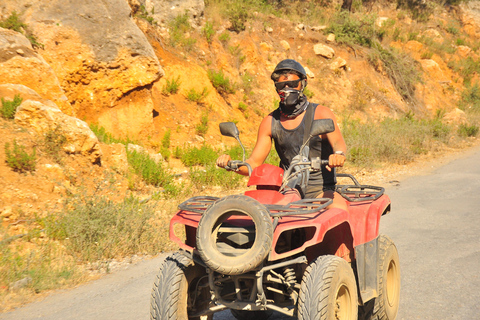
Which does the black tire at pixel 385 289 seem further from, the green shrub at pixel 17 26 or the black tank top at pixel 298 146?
the green shrub at pixel 17 26

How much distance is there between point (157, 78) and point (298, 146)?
942 cm

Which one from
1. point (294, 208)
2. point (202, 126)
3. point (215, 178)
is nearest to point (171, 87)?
point (202, 126)

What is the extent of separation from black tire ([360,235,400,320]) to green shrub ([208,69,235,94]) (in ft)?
40.4

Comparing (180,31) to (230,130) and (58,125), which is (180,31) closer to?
(58,125)

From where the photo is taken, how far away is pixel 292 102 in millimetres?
4074

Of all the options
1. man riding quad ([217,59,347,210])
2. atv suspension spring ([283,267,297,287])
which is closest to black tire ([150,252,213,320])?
atv suspension spring ([283,267,297,287])

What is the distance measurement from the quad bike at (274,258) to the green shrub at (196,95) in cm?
1113

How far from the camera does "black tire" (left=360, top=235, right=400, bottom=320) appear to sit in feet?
12.7

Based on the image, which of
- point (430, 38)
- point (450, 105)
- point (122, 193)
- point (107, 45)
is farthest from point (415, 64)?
point (122, 193)

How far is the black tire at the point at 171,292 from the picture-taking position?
3141 millimetres

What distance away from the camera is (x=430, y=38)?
29.5 m

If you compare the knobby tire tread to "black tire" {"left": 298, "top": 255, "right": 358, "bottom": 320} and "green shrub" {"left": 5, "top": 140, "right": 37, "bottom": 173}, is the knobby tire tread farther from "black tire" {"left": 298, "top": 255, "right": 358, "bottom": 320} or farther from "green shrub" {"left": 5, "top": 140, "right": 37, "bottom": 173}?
"green shrub" {"left": 5, "top": 140, "right": 37, "bottom": 173}

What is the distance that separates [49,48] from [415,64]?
20.1 metres

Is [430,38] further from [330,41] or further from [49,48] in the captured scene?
[49,48]
